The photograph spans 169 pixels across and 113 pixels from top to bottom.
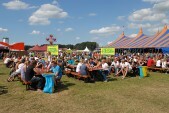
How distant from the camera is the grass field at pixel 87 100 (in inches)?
246

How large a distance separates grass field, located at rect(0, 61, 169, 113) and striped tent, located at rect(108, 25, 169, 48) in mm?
17531

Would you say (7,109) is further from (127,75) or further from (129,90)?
(127,75)

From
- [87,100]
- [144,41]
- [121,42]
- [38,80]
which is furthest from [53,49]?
[121,42]

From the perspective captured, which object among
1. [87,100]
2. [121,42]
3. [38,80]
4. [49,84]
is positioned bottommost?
[87,100]

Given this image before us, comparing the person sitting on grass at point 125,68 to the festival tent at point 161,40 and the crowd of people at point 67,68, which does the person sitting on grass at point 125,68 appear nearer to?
the crowd of people at point 67,68

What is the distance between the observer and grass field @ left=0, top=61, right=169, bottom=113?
20.5 ft

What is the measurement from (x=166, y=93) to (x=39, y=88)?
4459 mm

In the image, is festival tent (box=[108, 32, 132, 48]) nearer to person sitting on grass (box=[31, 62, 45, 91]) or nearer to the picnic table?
person sitting on grass (box=[31, 62, 45, 91])

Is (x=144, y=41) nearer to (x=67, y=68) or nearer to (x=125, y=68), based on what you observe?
(x=125, y=68)

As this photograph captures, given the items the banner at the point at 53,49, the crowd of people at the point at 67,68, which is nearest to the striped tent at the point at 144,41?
the crowd of people at the point at 67,68

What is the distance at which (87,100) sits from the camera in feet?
23.6

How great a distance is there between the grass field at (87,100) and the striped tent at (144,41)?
1753cm

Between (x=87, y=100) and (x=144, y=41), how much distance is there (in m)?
23.9

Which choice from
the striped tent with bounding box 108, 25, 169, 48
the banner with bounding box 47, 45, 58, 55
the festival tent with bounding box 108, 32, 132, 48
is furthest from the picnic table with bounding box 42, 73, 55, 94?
the festival tent with bounding box 108, 32, 132, 48
